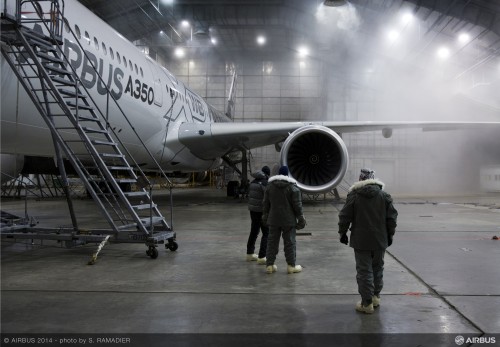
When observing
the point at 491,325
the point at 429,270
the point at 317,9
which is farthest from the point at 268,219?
the point at 317,9

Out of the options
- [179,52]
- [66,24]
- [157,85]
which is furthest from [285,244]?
[179,52]

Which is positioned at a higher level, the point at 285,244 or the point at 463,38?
the point at 463,38

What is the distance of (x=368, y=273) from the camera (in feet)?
9.66

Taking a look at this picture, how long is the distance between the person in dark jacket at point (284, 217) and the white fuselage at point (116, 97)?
3.18 metres

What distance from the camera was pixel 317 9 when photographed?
66.3 ft

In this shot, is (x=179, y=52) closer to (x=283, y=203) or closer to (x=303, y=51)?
(x=303, y=51)

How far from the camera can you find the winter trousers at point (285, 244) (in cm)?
397

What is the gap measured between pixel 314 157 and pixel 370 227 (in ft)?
21.2

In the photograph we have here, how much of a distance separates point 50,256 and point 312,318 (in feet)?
10.8

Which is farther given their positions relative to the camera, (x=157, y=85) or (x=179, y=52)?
(x=179, y=52)

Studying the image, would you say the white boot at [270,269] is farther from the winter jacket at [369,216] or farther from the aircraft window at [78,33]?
the aircraft window at [78,33]

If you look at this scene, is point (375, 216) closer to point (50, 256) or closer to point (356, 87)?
point (50, 256)

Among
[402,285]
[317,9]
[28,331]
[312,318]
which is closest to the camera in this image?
[28,331]

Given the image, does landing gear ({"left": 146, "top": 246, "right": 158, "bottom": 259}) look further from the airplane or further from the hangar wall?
the hangar wall
